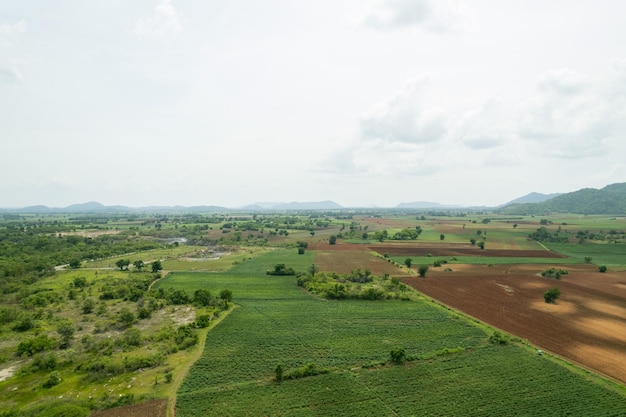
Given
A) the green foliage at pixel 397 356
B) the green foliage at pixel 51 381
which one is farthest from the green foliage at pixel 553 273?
the green foliage at pixel 51 381

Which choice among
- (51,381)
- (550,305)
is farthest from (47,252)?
(550,305)

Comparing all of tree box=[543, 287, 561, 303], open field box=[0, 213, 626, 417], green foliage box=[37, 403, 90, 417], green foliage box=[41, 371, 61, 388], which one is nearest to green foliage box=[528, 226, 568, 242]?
open field box=[0, 213, 626, 417]

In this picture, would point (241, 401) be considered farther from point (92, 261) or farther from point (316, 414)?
point (92, 261)

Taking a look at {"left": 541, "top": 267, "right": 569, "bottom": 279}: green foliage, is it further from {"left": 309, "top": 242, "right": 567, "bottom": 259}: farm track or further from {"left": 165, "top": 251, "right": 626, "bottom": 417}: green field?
{"left": 165, "top": 251, "right": 626, "bottom": 417}: green field

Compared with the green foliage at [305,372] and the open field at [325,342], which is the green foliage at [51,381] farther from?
the green foliage at [305,372]

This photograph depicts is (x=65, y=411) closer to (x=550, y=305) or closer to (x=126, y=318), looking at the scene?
(x=126, y=318)
